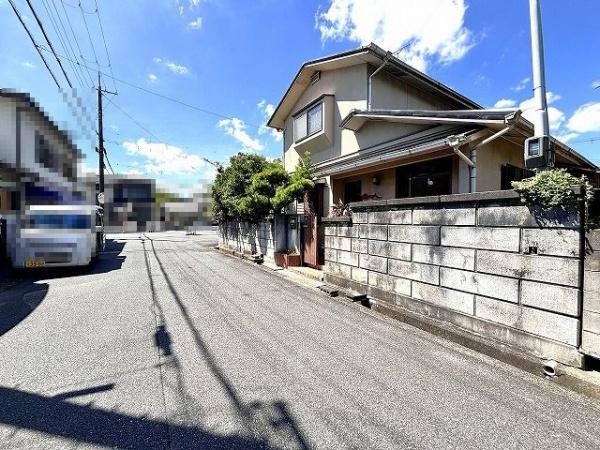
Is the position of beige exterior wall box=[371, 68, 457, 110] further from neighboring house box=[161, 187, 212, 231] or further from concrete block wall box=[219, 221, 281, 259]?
neighboring house box=[161, 187, 212, 231]

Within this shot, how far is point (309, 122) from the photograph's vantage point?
11.6 m

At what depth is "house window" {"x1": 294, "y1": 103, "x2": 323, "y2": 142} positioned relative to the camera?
10.9 meters

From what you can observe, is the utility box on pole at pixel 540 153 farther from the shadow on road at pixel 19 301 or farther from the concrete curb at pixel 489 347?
the shadow on road at pixel 19 301

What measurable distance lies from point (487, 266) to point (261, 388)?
111 inches

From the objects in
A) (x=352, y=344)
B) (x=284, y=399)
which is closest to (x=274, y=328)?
(x=352, y=344)

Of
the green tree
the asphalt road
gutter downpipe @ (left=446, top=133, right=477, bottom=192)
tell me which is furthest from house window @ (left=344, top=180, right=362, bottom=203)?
the asphalt road

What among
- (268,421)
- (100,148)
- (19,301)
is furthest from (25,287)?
(100,148)

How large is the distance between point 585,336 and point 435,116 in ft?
17.5

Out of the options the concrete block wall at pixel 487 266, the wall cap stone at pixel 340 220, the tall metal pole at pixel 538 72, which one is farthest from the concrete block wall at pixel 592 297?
the wall cap stone at pixel 340 220

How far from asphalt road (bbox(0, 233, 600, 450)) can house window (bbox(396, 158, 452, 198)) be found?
4.29m

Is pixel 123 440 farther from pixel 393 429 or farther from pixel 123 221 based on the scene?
pixel 123 221

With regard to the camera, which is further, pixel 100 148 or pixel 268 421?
pixel 100 148

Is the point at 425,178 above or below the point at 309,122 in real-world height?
below

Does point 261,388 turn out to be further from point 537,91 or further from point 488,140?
point 488,140
